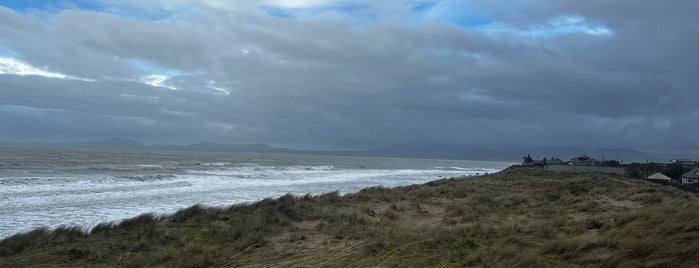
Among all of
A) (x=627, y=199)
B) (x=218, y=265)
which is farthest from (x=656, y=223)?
(x=627, y=199)

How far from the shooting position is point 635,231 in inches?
307

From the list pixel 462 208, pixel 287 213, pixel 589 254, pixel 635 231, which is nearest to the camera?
pixel 589 254

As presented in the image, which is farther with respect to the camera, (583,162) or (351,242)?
(583,162)

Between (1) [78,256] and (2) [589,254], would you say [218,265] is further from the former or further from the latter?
(2) [589,254]

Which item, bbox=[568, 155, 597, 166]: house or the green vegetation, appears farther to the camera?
bbox=[568, 155, 597, 166]: house

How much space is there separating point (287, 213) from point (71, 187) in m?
20.6

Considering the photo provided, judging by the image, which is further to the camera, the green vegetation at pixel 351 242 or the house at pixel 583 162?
the house at pixel 583 162

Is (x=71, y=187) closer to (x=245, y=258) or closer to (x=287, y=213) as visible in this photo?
(x=287, y=213)

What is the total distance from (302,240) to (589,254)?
530 centimetres

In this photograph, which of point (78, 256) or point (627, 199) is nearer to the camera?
point (78, 256)

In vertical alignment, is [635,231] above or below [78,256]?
above

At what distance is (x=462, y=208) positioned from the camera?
648 inches

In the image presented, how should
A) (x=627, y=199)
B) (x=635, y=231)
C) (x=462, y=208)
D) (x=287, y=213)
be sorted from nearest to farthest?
(x=635, y=231), (x=287, y=213), (x=462, y=208), (x=627, y=199)

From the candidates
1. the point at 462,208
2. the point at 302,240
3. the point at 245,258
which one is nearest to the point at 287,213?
the point at 302,240
